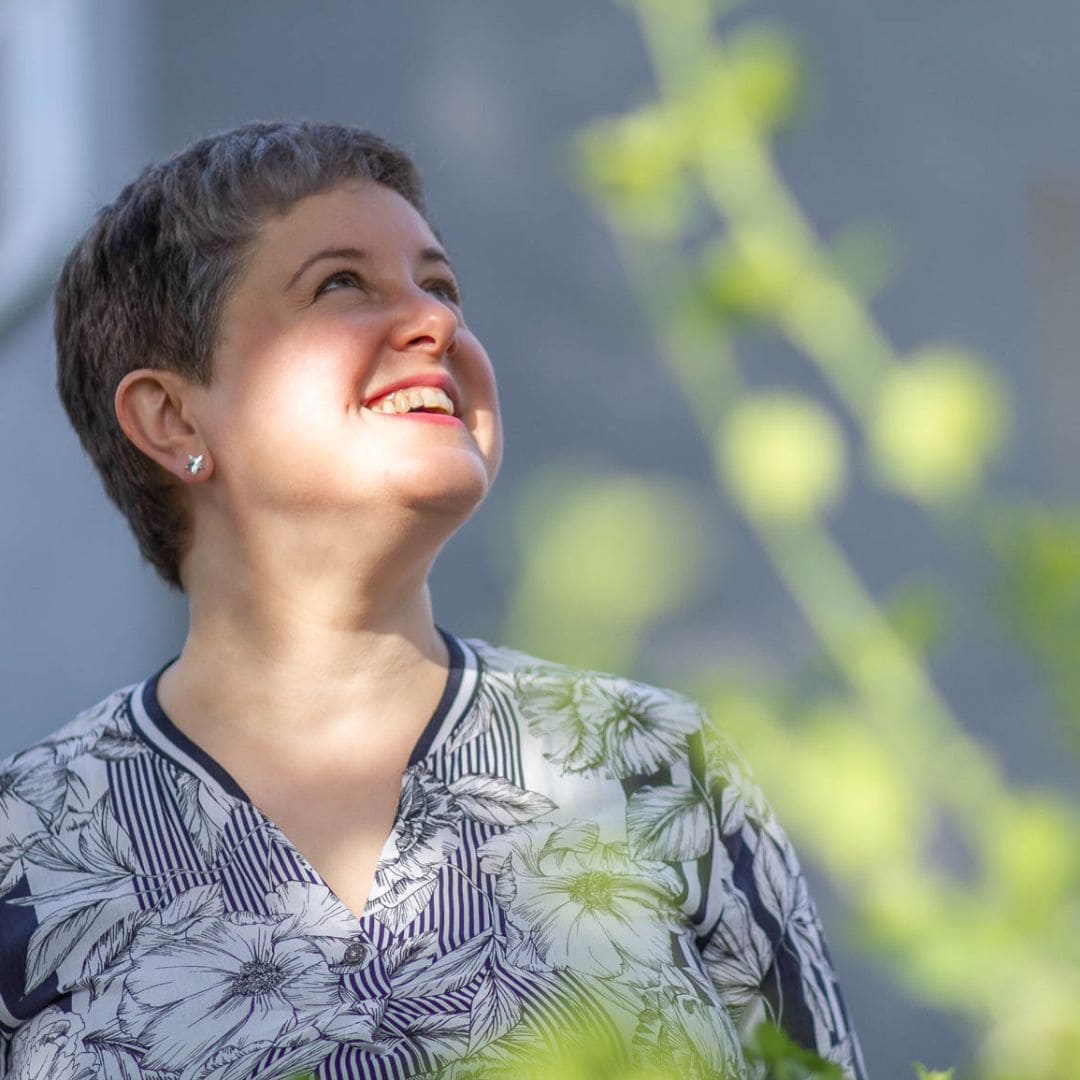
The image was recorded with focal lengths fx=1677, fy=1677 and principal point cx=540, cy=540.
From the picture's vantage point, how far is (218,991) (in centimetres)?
123

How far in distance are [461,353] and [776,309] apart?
1.15m

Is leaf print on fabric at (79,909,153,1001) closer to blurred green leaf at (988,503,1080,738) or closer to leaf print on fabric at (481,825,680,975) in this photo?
leaf print on fabric at (481,825,680,975)

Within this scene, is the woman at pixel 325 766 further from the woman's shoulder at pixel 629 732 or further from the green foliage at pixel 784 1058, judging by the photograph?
the green foliage at pixel 784 1058

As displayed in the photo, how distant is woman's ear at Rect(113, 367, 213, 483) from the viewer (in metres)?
1.49

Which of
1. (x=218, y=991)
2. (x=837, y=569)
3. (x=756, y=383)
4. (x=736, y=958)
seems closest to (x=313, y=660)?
(x=218, y=991)

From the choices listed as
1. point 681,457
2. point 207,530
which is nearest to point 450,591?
point 681,457

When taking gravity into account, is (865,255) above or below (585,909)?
below

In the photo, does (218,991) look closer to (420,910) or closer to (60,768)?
(420,910)

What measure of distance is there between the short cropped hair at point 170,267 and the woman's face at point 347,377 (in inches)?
1.0

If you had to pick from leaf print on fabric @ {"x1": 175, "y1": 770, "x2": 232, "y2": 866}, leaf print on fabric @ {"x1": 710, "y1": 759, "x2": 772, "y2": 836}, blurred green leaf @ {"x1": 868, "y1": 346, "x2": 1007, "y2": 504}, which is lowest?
blurred green leaf @ {"x1": 868, "y1": 346, "x2": 1007, "y2": 504}

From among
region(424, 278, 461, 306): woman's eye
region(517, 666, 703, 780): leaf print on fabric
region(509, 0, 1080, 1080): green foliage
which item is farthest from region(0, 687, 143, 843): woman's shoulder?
region(509, 0, 1080, 1080): green foliage

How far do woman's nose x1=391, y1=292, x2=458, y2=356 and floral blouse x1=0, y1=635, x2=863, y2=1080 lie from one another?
29 cm

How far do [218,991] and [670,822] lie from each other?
0.39 meters

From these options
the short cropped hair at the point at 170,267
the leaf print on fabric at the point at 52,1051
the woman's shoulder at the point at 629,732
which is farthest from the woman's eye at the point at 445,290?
the leaf print on fabric at the point at 52,1051
